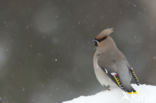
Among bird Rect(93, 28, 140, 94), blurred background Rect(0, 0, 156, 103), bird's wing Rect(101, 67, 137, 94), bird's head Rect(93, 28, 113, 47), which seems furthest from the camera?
blurred background Rect(0, 0, 156, 103)

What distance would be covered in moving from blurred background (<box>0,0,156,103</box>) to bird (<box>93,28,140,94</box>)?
677cm

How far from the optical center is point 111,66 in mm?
5203

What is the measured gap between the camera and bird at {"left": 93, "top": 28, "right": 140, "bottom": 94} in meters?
Answer: 5.07

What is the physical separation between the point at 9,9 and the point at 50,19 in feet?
4.83

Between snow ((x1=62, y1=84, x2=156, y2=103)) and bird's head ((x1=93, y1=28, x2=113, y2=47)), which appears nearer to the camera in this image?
snow ((x1=62, y1=84, x2=156, y2=103))

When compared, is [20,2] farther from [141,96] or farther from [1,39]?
[141,96]

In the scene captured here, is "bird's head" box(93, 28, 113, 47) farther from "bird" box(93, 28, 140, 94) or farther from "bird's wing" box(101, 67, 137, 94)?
"bird's wing" box(101, 67, 137, 94)

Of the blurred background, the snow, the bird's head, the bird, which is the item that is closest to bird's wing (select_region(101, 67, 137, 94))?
the bird

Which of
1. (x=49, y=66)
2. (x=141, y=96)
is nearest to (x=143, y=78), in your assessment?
(x=49, y=66)

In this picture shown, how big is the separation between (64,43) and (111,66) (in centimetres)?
782

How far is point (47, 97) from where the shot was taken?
41.7 ft

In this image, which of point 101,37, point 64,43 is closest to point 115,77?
point 101,37

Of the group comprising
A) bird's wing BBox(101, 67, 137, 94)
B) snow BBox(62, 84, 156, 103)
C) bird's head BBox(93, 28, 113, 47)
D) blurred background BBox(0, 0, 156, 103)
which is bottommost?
snow BBox(62, 84, 156, 103)

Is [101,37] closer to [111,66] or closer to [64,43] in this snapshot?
[111,66]
